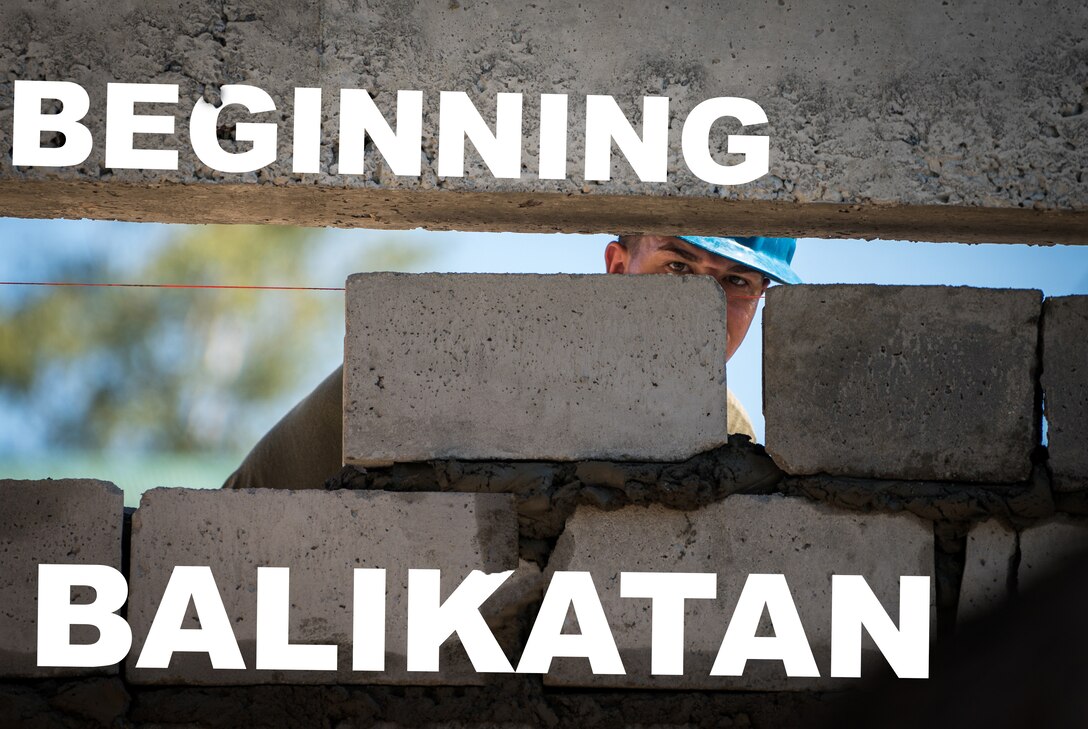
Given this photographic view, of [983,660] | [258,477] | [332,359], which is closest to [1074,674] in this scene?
[983,660]

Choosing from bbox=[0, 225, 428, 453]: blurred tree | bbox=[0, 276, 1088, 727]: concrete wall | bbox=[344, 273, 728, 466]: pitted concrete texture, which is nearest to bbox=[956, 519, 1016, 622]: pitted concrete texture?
bbox=[0, 276, 1088, 727]: concrete wall

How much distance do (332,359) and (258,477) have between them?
21.1 m

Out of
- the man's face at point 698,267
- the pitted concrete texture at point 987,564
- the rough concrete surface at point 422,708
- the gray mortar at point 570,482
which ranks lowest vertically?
the rough concrete surface at point 422,708

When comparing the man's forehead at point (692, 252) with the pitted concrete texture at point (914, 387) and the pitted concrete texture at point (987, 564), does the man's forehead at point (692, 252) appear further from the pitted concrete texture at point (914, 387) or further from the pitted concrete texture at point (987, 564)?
the pitted concrete texture at point (987, 564)

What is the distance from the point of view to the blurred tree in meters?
25.6

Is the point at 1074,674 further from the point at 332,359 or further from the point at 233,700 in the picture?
the point at 332,359

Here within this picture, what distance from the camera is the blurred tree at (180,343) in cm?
2562

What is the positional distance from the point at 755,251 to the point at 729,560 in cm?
196

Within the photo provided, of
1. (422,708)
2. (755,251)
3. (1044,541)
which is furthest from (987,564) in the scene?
(755,251)

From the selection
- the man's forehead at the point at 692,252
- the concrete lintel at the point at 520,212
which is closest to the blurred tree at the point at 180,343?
the man's forehead at the point at 692,252

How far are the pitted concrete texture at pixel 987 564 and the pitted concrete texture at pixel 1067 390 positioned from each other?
20cm

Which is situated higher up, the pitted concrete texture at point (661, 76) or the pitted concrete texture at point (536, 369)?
the pitted concrete texture at point (661, 76)

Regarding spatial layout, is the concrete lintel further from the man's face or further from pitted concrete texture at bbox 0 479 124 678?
the man's face

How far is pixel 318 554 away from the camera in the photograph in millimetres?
3307
